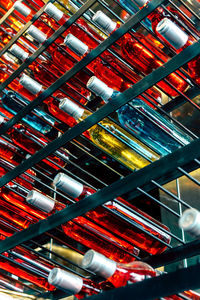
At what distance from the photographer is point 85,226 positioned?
2.39 feet

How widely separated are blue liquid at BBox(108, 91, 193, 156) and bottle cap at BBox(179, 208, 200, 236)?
1.01ft

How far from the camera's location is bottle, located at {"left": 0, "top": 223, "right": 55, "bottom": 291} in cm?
70

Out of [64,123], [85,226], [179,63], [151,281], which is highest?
[64,123]

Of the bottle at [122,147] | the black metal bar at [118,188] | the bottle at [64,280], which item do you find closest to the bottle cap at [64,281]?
the bottle at [64,280]

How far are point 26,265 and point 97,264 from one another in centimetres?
30

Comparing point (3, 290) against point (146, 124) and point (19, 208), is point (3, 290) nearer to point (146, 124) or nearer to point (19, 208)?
point (19, 208)

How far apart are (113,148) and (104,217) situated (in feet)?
0.49

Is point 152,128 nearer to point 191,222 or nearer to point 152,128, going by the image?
point 152,128

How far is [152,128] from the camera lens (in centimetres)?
78

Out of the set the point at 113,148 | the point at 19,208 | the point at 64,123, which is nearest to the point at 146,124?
the point at 113,148

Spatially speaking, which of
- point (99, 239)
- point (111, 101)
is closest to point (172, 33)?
point (111, 101)

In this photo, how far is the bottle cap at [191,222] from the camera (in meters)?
0.42

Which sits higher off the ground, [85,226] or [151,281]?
[85,226]

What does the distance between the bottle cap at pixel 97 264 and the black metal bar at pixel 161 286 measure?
0.03 metres
